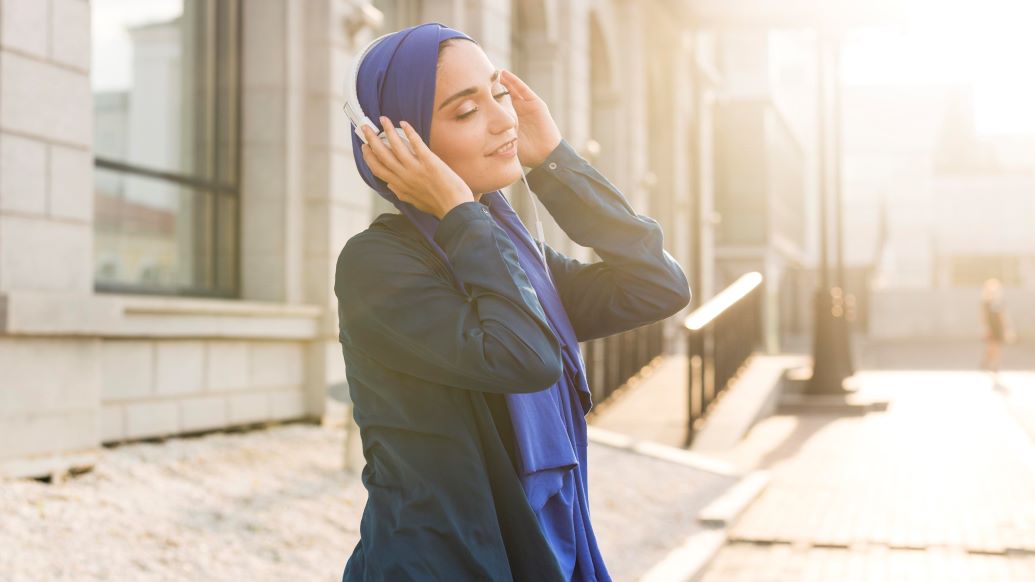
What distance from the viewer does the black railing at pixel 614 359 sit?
40.0 feet

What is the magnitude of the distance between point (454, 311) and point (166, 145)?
6699mm

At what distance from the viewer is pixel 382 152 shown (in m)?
1.65

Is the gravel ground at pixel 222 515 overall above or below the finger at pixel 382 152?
below

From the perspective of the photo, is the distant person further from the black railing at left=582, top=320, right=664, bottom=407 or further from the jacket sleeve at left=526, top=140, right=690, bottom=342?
the jacket sleeve at left=526, top=140, right=690, bottom=342

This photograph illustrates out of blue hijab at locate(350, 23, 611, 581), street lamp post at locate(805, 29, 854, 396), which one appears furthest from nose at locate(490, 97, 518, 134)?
street lamp post at locate(805, 29, 854, 396)

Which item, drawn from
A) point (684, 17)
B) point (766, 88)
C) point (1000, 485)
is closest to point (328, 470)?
point (1000, 485)

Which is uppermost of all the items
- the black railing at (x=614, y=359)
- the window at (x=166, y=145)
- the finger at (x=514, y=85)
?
the window at (x=166, y=145)

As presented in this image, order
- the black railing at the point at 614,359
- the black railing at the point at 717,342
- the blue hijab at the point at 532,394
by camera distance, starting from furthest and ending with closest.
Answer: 1. the black railing at the point at 614,359
2. the black railing at the point at 717,342
3. the blue hijab at the point at 532,394

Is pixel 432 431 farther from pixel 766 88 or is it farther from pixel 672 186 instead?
pixel 766 88

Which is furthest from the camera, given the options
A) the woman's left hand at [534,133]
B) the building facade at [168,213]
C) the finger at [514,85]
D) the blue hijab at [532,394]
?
the building facade at [168,213]

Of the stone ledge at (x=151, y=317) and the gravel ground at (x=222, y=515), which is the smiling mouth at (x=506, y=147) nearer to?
the gravel ground at (x=222, y=515)

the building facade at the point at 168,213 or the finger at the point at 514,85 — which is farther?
the building facade at the point at 168,213

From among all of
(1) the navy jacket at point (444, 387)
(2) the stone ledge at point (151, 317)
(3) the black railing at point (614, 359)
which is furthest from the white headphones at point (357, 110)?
(3) the black railing at point (614, 359)

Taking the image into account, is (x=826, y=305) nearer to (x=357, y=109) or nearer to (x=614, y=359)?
(x=614, y=359)
